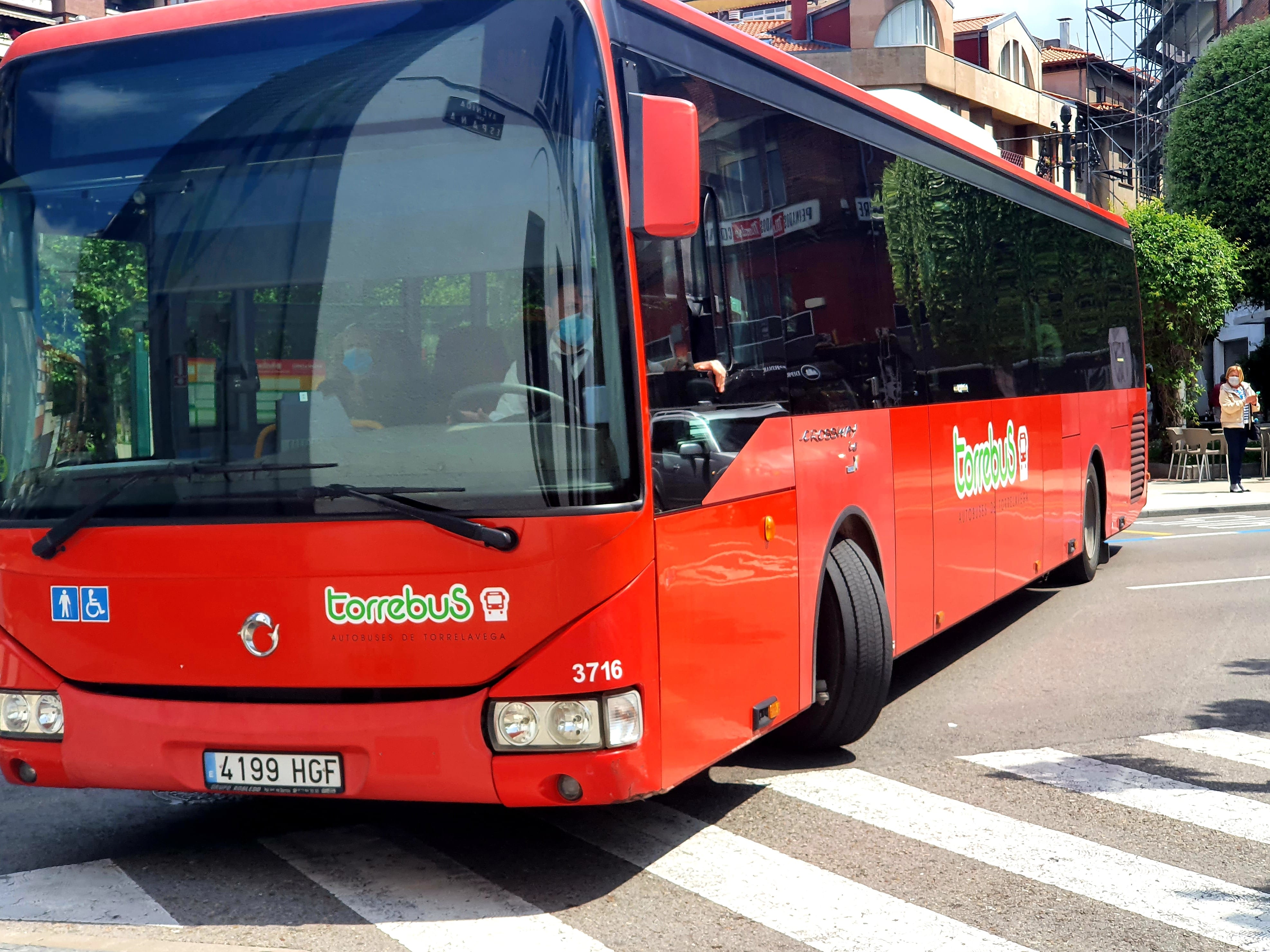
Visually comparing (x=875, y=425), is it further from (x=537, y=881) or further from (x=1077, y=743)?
(x=537, y=881)

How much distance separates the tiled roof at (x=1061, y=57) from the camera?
6756 centimetres

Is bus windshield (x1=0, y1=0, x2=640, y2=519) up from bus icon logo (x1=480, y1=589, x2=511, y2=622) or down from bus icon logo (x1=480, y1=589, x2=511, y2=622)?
up

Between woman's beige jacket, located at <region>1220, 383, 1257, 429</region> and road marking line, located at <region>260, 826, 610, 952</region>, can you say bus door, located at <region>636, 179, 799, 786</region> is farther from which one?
woman's beige jacket, located at <region>1220, 383, 1257, 429</region>

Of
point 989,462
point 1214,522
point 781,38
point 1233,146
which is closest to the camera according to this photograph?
point 989,462

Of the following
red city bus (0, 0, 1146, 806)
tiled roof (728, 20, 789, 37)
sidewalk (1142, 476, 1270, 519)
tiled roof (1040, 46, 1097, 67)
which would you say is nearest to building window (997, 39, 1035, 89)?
tiled roof (1040, 46, 1097, 67)

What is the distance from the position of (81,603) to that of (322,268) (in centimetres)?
149

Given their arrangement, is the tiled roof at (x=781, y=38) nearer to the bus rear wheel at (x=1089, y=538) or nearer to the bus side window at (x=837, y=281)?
the bus rear wheel at (x=1089, y=538)

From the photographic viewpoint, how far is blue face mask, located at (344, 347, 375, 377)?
481cm

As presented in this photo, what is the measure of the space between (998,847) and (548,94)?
320 centimetres

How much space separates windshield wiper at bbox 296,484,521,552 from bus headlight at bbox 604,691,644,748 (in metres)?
0.59

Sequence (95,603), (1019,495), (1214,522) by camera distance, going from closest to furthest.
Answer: (95,603) → (1019,495) → (1214,522)

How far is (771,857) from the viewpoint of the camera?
17.8 feet

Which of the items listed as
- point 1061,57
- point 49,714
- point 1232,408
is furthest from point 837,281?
point 1061,57

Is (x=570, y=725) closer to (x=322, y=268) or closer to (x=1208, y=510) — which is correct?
(x=322, y=268)
